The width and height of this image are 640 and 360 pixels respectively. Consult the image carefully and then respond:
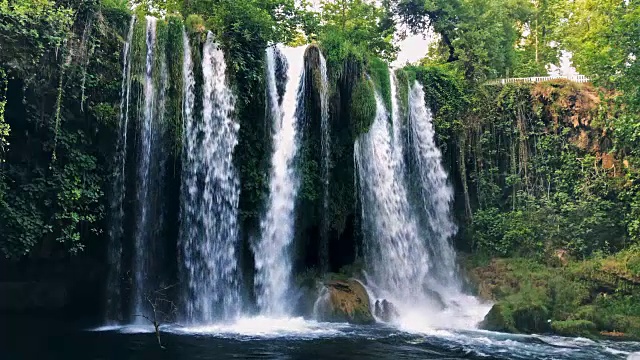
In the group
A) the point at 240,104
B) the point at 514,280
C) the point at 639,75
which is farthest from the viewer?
the point at 514,280

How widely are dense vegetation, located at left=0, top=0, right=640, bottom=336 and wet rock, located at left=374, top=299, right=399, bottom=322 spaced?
2.88m

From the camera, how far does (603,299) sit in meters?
16.2

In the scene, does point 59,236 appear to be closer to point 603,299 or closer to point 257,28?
point 257,28

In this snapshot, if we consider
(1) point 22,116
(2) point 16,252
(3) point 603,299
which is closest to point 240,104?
(1) point 22,116

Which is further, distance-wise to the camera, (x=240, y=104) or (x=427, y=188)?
(x=427, y=188)

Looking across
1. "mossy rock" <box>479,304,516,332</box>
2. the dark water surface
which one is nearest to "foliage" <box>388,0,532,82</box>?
"mossy rock" <box>479,304,516,332</box>

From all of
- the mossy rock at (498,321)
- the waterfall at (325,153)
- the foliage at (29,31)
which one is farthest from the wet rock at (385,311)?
the foliage at (29,31)

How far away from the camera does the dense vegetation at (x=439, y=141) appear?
13.0 m

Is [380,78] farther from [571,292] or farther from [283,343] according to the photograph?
[283,343]

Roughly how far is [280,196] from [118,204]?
490 centimetres

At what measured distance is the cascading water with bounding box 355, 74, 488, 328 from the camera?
17.6m

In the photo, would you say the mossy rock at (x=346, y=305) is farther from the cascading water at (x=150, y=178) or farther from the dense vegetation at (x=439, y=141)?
the cascading water at (x=150, y=178)

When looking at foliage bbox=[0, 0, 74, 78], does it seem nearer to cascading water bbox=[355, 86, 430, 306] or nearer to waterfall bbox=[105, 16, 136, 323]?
waterfall bbox=[105, 16, 136, 323]

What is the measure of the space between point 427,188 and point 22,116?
44.9 ft
